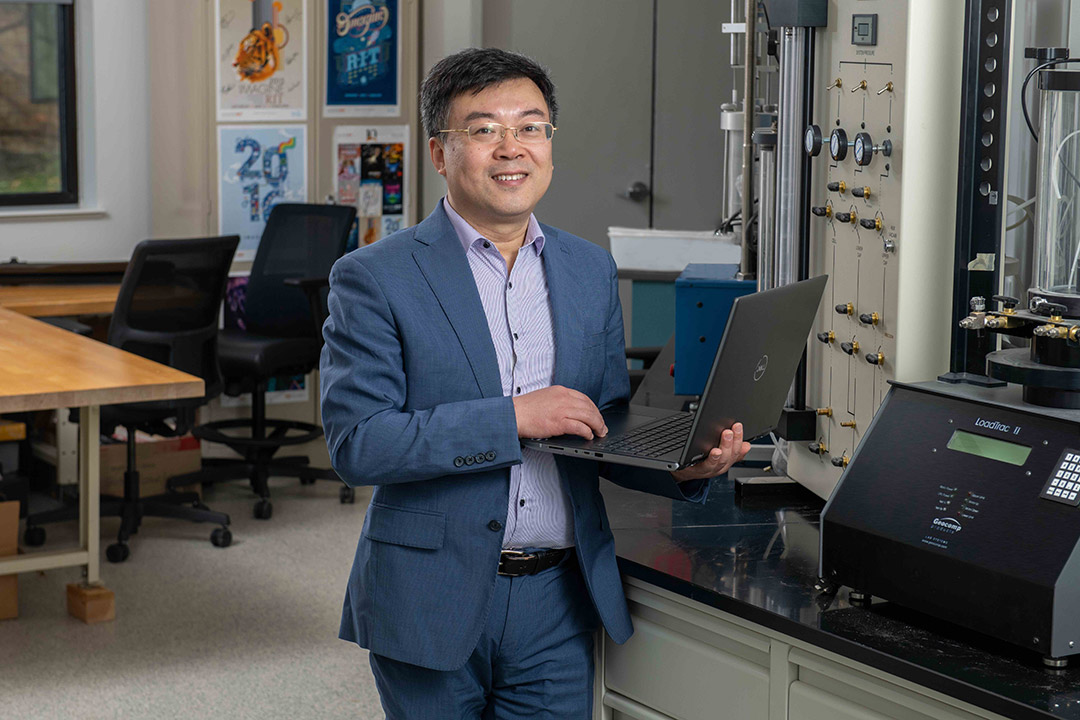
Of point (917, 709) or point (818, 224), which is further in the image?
point (818, 224)

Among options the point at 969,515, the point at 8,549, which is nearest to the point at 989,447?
the point at 969,515

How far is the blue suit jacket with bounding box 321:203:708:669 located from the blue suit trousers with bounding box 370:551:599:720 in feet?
0.16

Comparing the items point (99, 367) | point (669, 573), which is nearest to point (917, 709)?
point (669, 573)

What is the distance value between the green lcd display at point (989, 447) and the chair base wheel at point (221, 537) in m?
3.43

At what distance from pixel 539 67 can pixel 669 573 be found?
0.69 m

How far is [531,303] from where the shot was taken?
5.61ft

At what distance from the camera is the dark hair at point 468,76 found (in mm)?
1618

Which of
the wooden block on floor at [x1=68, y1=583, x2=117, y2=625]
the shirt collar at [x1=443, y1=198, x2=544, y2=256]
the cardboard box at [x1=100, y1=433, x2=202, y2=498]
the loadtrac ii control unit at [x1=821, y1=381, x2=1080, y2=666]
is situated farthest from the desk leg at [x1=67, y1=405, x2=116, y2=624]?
the loadtrac ii control unit at [x1=821, y1=381, x2=1080, y2=666]

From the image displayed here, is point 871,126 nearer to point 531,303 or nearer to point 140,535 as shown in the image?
point 531,303

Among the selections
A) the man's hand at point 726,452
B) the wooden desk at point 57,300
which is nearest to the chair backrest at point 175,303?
the wooden desk at point 57,300

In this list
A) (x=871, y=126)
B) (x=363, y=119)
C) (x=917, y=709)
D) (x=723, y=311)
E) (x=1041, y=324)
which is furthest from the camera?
(x=363, y=119)

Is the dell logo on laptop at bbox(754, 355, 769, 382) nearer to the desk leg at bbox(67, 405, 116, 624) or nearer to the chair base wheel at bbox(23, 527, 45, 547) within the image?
the desk leg at bbox(67, 405, 116, 624)

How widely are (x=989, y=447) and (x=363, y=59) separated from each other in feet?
14.0

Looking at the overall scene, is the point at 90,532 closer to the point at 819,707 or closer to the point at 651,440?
the point at 651,440
